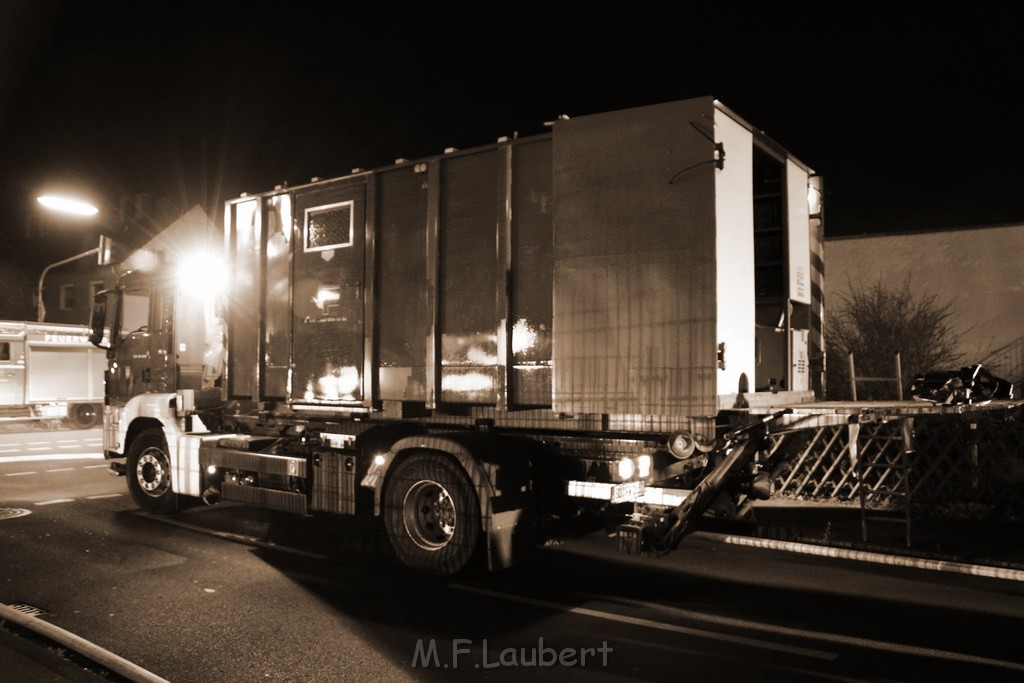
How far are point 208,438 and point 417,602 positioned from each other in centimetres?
406

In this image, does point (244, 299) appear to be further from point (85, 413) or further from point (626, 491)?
point (85, 413)

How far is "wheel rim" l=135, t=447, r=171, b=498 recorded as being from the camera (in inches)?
367

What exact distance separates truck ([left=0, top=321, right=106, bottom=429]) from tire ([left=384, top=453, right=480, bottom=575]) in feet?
65.6

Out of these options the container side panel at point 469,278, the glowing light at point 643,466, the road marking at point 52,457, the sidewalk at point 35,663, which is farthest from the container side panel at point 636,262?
the road marking at point 52,457

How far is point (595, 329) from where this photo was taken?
5836mm

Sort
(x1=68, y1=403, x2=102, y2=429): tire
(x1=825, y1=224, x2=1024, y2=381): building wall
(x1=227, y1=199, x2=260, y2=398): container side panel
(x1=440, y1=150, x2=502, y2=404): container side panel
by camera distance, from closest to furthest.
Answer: (x1=440, y1=150, x2=502, y2=404): container side panel < (x1=227, y1=199, x2=260, y2=398): container side panel < (x1=825, y1=224, x2=1024, y2=381): building wall < (x1=68, y1=403, x2=102, y2=429): tire

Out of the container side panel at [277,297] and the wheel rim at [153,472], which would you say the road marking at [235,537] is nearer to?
the wheel rim at [153,472]

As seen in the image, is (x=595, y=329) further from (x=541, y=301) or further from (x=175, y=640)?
(x=175, y=640)

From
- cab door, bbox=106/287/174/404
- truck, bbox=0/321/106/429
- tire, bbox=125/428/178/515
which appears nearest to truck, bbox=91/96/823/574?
tire, bbox=125/428/178/515

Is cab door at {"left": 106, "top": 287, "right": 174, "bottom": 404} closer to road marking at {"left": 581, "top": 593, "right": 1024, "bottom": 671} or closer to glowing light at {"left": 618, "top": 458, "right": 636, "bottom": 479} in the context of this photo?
glowing light at {"left": 618, "top": 458, "right": 636, "bottom": 479}

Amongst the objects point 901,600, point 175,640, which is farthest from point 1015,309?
point 175,640

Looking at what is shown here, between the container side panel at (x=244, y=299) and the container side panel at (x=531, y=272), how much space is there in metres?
3.38

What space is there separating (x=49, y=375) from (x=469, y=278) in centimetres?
2332

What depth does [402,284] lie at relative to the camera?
23.6 ft
